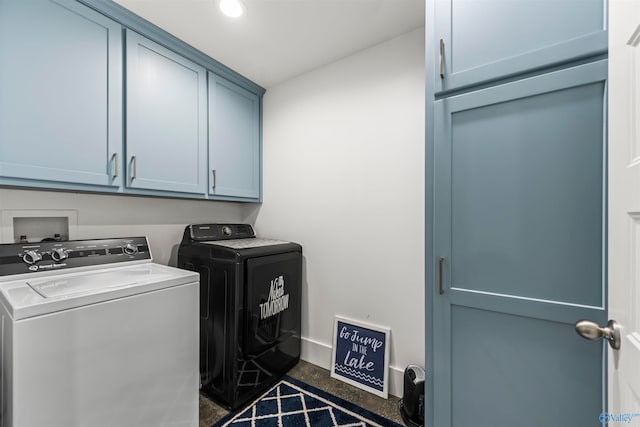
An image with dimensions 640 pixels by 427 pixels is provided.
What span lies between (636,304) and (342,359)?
171cm

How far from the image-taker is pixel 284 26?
1.64m

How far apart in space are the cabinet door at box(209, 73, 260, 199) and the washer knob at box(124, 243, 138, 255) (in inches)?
24.6

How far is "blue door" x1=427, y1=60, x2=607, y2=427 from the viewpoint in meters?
0.86

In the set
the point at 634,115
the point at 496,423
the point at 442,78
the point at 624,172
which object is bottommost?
the point at 496,423

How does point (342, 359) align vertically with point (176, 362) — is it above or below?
below

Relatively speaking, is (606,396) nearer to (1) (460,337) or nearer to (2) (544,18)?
(1) (460,337)

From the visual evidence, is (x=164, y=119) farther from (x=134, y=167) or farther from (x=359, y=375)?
(x=359, y=375)

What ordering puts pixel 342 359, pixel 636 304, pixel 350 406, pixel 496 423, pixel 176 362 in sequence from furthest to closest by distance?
pixel 342 359, pixel 350 406, pixel 176 362, pixel 496 423, pixel 636 304

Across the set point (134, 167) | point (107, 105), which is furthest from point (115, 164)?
point (107, 105)

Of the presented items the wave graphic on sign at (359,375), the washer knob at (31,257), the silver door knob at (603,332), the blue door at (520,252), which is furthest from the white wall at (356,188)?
the washer knob at (31,257)

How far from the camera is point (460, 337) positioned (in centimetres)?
107

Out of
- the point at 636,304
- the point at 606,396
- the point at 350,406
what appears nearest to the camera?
the point at 636,304

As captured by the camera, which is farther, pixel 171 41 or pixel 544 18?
pixel 171 41

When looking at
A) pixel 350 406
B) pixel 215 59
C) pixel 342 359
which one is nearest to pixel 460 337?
pixel 350 406
